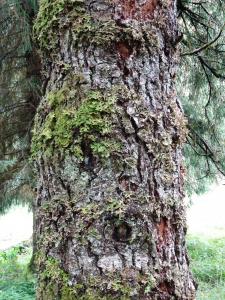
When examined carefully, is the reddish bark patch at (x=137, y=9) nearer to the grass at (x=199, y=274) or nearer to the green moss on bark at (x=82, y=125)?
the green moss on bark at (x=82, y=125)

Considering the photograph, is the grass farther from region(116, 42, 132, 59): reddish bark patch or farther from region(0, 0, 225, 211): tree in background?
region(116, 42, 132, 59): reddish bark patch

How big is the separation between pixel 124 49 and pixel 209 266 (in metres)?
6.18

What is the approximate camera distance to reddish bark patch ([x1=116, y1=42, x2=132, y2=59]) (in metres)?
1.51

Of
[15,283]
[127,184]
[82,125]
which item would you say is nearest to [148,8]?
[82,125]

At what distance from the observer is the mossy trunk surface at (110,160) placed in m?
1.42

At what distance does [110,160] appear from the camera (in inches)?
57.2

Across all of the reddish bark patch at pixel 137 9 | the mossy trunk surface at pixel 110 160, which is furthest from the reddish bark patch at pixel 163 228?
the reddish bark patch at pixel 137 9

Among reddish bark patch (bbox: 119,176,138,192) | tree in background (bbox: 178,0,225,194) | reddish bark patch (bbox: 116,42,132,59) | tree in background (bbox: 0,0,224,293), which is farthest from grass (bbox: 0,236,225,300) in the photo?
reddish bark patch (bbox: 116,42,132,59)

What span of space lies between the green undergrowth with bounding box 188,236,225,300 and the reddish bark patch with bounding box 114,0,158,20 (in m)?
3.69

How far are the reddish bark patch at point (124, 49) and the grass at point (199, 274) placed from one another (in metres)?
3.95

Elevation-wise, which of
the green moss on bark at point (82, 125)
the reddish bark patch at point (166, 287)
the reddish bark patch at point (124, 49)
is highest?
the reddish bark patch at point (124, 49)

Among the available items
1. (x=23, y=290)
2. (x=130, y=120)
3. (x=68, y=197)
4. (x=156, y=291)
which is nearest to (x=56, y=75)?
(x=130, y=120)

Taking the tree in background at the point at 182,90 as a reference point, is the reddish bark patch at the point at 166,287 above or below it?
below

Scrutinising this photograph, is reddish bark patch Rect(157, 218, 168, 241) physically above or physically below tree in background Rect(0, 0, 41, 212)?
below
